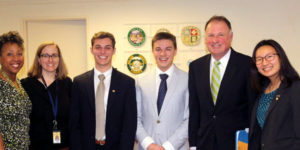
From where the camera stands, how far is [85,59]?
5.17 meters

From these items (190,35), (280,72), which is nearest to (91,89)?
(280,72)

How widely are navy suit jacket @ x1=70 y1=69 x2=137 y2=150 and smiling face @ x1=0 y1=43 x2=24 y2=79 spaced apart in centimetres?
54

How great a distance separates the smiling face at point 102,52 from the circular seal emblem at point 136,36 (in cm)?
242

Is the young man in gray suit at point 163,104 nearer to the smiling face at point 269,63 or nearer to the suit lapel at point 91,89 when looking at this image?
Result: the suit lapel at point 91,89

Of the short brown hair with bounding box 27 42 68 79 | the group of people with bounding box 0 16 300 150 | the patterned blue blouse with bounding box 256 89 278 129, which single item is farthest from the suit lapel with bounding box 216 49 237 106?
the short brown hair with bounding box 27 42 68 79

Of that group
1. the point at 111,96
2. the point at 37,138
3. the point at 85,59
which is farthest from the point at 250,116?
the point at 85,59

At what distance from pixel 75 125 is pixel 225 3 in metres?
3.58

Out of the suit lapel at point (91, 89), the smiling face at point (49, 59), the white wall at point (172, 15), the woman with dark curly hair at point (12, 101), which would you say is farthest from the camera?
the white wall at point (172, 15)

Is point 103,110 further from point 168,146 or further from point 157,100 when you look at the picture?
point 168,146

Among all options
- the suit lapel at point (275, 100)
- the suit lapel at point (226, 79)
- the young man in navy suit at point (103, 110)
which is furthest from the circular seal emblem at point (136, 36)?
the suit lapel at point (275, 100)

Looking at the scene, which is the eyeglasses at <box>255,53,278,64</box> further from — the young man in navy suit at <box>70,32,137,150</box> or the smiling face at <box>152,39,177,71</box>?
the young man in navy suit at <box>70,32,137,150</box>

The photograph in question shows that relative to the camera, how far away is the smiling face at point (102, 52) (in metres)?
2.37

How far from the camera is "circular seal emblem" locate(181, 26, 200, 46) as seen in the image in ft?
15.6

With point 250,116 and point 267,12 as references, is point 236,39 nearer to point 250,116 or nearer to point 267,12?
point 267,12
